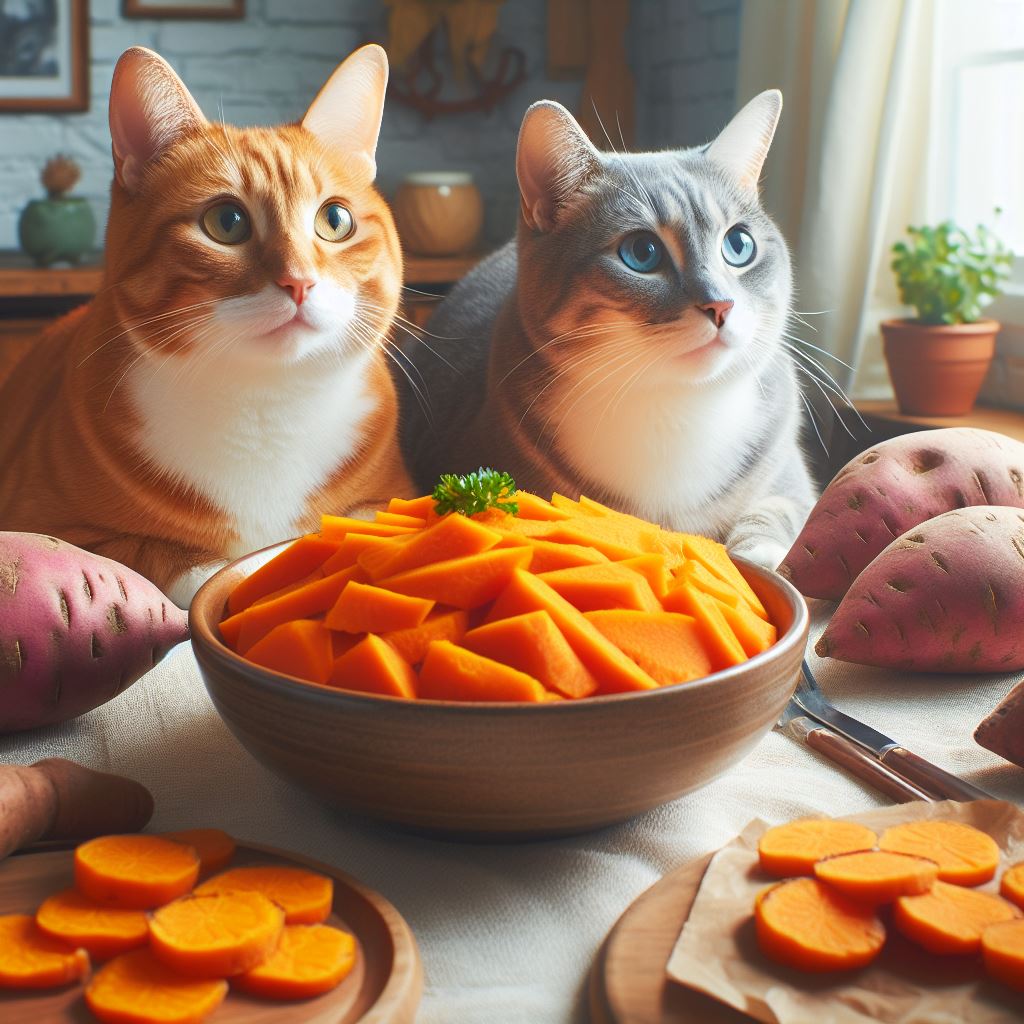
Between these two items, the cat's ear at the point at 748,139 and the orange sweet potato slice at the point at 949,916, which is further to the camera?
the cat's ear at the point at 748,139

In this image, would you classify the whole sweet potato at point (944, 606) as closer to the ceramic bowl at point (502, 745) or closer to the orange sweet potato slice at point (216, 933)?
the ceramic bowl at point (502, 745)

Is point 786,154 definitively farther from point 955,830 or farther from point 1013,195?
point 955,830

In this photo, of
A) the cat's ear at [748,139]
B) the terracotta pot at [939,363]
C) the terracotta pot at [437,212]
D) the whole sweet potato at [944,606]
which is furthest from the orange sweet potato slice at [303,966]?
the terracotta pot at [437,212]

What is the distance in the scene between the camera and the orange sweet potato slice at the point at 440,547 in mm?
729

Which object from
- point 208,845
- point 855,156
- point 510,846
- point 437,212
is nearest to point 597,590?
point 510,846

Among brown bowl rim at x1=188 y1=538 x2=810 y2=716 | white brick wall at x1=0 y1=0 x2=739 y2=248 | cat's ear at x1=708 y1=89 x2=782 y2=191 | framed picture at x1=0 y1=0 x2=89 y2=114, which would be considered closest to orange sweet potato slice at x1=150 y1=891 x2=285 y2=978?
brown bowl rim at x1=188 y1=538 x2=810 y2=716

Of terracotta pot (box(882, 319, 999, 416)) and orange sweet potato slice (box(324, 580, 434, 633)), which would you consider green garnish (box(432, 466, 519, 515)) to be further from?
terracotta pot (box(882, 319, 999, 416))

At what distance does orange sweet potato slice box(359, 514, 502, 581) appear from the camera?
0.73 metres

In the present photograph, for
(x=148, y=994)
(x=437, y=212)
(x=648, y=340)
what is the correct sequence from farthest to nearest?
(x=437, y=212), (x=648, y=340), (x=148, y=994)

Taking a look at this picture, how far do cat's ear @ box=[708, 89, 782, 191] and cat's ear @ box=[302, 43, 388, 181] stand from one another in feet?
1.24

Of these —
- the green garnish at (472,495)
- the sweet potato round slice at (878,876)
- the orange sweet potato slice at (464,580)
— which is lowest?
the sweet potato round slice at (878,876)

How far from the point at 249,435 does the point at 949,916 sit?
807 mm

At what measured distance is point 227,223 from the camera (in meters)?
1.10

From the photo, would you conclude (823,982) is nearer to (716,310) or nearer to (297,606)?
(297,606)
